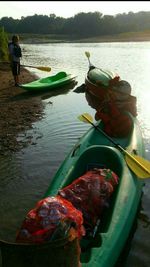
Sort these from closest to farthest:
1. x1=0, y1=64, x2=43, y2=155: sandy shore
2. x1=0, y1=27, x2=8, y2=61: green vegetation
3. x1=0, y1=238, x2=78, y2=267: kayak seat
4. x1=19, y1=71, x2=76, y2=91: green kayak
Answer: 1. x1=0, y1=238, x2=78, y2=267: kayak seat
2. x1=0, y1=64, x2=43, y2=155: sandy shore
3. x1=19, y1=71, x2=76, y2=91: green kayak
4. x1=0, y1=27, x2=8, y2=61: green vegetation

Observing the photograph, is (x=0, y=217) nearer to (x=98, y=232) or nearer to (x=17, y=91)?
(x=98, y=232)

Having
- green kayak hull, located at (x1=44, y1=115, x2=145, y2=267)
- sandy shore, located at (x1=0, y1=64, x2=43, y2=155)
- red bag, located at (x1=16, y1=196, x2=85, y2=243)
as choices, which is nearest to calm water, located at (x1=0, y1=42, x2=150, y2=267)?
sandy shore, located at (x1=0, y1=64, x2=43, y2=155)

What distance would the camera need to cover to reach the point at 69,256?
9.56 feet

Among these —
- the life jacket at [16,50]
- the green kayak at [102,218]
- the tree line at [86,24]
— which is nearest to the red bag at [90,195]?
the green kayak at [102,218]

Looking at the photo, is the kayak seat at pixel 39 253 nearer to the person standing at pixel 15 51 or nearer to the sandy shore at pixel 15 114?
the sandy shore at pixel 15 114

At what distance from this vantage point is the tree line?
7044 cm

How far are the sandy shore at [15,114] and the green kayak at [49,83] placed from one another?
32 cm

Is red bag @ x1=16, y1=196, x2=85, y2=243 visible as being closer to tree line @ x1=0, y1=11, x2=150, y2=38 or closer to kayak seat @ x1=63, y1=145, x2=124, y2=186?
kayak seat @ x1=63, y1=145, x2=124, y2=186

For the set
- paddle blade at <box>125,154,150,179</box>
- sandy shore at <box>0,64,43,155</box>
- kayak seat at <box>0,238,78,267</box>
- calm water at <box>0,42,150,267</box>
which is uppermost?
kayak seat at <box>0,238,78,267</box>

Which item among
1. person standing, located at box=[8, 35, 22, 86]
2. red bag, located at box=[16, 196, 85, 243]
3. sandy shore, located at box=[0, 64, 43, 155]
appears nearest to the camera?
red bag, located at box=[16, 196, 85, 243]

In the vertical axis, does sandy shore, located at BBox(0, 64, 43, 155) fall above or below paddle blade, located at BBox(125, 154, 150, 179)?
below

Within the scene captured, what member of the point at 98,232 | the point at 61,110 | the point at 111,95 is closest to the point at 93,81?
the point at 61,110

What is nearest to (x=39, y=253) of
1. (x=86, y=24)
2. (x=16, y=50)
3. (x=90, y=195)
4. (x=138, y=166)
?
(x=90, y=195)

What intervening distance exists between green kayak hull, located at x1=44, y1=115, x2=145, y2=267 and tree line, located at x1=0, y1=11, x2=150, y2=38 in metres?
66.8
